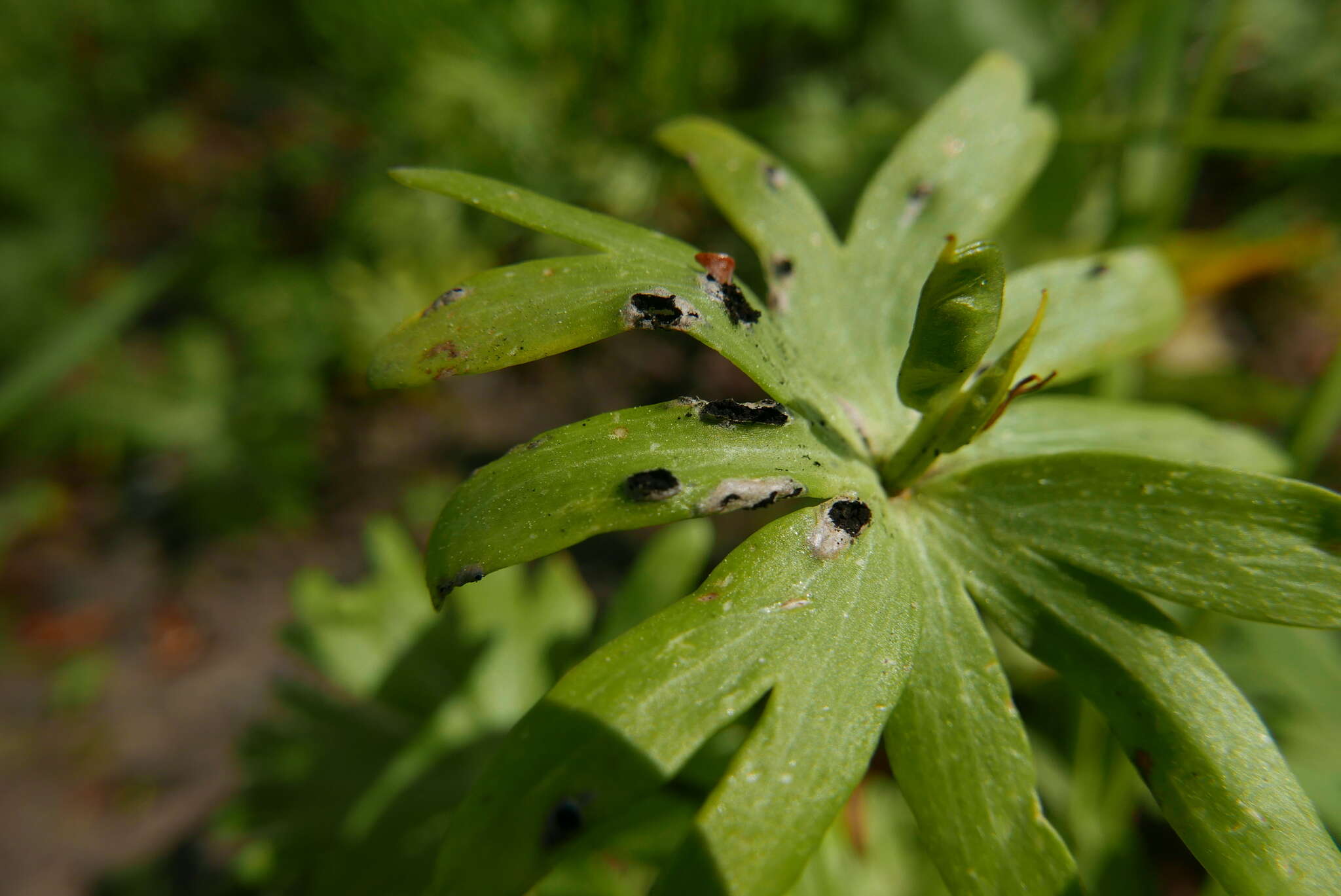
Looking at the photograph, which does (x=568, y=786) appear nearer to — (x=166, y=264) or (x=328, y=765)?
(x=328, y=765)

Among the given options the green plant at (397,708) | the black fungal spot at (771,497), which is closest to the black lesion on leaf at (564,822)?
the black fungal spot at (771,497)

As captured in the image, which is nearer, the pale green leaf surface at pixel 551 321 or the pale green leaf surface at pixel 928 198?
the pale green leaf surface at pixel 551 321

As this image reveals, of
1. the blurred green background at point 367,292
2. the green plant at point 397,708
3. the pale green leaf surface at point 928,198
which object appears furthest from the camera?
the blurred green background at point 367,292

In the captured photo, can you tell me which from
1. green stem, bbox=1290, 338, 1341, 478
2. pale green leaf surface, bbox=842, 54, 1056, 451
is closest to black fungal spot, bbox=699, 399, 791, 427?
pale green leaf surface, bbox=842, 54, 1056, 451

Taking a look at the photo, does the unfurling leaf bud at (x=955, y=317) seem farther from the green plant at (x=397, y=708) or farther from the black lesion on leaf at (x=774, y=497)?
the green plant at (x=397, y=708)

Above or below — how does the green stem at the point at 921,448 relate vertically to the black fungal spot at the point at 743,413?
below

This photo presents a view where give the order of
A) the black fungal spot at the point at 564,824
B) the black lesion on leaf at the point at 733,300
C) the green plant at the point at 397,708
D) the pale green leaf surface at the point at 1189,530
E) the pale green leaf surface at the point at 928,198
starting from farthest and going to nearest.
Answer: the green plant at the point at 397,708
the pale green leaf surface at the point at 928,198
the black lesion on leaf at the point at 733,300
the pale green leaf surface at the point at 1189,530
the black fungal spot at the point at 564,824
